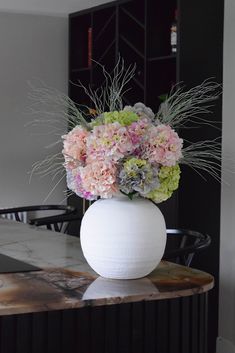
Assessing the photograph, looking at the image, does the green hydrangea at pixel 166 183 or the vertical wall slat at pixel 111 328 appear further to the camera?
the green hydrangea at pixel 166 183

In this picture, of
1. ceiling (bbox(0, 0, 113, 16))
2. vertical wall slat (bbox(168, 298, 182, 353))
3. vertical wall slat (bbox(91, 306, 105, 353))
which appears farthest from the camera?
ceiling (bbox(0, 0, 113, 16))

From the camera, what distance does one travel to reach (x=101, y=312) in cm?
190

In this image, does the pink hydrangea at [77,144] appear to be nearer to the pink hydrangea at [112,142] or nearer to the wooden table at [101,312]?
the pink hydrangea at [112,142]

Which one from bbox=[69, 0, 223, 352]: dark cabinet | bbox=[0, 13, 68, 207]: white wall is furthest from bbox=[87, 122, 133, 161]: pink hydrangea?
bbox=[0, 13, 68, 207]: white wall

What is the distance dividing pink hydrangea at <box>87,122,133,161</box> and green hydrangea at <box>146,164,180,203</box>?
148mm

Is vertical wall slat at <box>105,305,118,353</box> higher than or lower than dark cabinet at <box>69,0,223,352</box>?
lower

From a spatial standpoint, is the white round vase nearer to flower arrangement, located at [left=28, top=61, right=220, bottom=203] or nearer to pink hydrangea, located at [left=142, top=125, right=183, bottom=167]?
flower arrangement, located at [left=28, top=61, right=220, bottom=203]

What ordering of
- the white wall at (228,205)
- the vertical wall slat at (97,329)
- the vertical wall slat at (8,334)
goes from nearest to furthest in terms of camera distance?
the vertical wall slat at (8,334) < the vertical wall slat at (97,329) < the white wall at (228,205)

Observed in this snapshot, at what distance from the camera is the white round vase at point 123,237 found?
200 cm

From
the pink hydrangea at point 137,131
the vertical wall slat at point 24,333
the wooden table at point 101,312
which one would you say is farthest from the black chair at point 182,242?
the vertical wall slat at point 24,333

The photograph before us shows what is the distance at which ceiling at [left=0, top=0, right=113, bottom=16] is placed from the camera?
16.6ft

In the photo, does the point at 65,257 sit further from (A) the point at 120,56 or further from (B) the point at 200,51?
(A) the point at 120,56

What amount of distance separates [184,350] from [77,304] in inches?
18.0

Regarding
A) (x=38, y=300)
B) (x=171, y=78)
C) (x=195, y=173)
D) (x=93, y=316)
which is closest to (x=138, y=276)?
(x=93, y=316)
